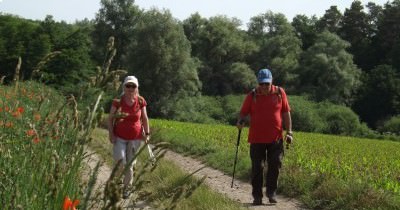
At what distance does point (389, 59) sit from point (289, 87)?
1702 cm

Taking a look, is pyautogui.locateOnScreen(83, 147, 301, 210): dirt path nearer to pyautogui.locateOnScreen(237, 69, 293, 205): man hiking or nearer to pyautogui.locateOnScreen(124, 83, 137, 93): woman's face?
pyautogui.locateOnScreen(237, 69, 293, 205): man hiking

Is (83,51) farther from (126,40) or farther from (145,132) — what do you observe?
(145,132)

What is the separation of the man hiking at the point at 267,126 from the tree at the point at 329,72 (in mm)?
62334

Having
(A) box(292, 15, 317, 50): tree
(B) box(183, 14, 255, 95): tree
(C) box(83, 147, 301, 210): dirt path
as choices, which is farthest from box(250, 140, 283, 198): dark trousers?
(A) box(292, 15, 317, 50): tree

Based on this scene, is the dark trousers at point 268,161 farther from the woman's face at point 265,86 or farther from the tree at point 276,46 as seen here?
the tree at point 276,46

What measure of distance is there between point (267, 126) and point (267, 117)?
130mm

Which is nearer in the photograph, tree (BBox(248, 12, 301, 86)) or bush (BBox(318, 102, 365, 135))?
bush (BBox(318, 102, 365, 135))

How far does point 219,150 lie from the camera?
54.0 feet

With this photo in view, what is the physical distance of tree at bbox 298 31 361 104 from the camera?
70.1 meters

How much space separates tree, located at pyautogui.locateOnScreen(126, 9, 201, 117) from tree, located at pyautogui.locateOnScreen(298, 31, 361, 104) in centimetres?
2239

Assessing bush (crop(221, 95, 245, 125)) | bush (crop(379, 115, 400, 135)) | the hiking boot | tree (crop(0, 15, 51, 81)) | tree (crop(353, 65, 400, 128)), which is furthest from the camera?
tree (crop(353, 65, 400, 128))

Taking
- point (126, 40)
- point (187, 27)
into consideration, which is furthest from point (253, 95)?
point (187, 27)

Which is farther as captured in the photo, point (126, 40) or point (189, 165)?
point (126, 40)

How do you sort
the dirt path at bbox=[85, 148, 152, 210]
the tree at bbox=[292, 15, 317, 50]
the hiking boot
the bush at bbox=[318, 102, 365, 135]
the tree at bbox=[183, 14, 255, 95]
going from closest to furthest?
the dirt path at bbox=[85, 148, 152, 210], the hiking boot, the bush at bbox=[318, 102, 365, 135], the tree at bbox=[183, 14, 255, 95], the tree at bbox=[292, 15, 317, 50]
